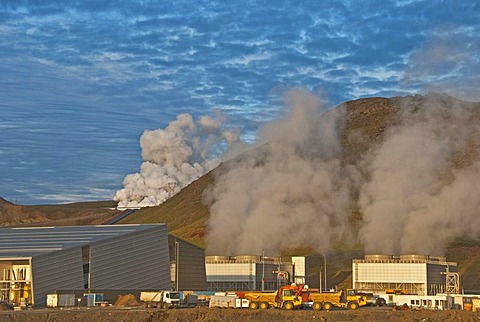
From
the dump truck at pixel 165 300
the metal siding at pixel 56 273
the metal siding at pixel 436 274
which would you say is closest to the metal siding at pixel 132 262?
the metal siding at pixel 56 273

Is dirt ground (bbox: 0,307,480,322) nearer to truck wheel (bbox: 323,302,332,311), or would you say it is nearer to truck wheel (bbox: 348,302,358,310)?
truck wheel (bbox: 323,302,332,311)

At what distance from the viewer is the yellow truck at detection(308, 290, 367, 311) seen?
84262 millimetres

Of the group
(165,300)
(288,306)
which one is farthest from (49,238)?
(288,306)

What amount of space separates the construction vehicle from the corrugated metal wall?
29245mm

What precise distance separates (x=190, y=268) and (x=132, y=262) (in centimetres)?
1208

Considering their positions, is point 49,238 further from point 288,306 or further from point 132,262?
point 288,306

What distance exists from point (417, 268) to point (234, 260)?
32860 millimetres

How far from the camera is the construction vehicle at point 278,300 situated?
274ft

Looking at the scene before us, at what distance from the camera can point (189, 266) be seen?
11638cm

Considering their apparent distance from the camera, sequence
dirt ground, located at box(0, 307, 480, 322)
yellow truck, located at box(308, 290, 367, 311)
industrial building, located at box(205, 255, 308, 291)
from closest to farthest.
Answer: dirt ground, located at box(0, 307, 480, 322), yellow truck, located at box(308, 290, 367, 311), industrial building, located at box(205, 255, 308, 291)

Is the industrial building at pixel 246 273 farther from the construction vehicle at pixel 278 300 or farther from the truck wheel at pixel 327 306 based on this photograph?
the truck wheel at pixel 327 306

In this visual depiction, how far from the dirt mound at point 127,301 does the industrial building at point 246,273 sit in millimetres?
48035

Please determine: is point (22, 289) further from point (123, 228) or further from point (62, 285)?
point (123, 228)

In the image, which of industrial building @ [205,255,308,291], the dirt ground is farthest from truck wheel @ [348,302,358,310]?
industrial building @ [205,255,308,291]
